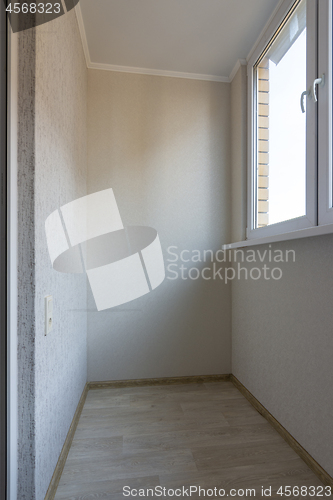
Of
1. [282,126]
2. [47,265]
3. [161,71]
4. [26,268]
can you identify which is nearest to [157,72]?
[161,71]

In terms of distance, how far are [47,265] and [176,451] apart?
115cm

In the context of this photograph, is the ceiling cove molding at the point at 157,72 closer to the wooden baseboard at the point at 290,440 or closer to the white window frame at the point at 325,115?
the white window frame at the point at 325,115

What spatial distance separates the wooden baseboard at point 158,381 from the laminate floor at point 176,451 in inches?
5.9

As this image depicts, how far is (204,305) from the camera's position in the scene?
2.30 meters

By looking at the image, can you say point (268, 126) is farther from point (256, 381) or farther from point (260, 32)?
point (256, 381)

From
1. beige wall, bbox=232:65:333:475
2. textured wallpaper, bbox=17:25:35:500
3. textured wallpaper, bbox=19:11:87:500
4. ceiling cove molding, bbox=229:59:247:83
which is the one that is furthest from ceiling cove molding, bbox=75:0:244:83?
beige wall, bbox=232:65:333:475

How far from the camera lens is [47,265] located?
1.16 meters

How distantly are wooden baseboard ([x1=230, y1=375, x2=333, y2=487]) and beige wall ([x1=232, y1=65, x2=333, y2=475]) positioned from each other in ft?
0.09

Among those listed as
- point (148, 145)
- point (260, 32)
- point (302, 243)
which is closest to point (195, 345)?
point (302, 243)

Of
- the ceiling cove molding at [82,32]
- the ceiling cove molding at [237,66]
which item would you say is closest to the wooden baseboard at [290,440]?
the ceiling cove molding at [237,66]

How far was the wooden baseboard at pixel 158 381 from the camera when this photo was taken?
2166 millimetres

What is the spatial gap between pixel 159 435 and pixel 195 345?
79cm

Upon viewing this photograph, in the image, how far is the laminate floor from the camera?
1.25m

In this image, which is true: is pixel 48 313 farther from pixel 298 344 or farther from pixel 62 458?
pixel 298 344
